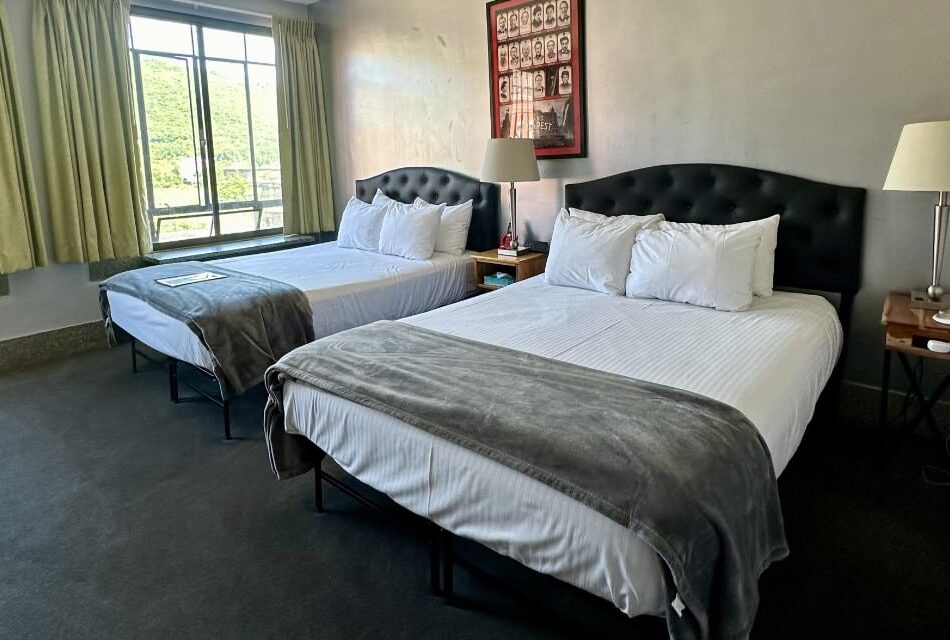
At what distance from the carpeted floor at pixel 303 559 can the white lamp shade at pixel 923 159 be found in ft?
3.92

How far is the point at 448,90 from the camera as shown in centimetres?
437

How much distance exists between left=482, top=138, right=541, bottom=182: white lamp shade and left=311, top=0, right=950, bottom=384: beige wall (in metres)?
0.27

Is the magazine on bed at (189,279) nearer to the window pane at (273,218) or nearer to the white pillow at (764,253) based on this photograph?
the window pane at (273,218)

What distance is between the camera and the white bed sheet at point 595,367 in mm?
1380

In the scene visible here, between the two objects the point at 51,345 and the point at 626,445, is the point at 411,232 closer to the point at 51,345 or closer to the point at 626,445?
the point at 51,345

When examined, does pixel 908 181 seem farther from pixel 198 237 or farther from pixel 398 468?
pixel 198 237

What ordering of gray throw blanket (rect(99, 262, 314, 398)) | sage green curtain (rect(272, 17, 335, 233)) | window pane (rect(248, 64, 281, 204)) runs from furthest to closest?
window pane (rect(248, 64, 281, 204))
sage green curtain (rect(272, 17, 335, 233))
gray throw blanket (rect(99, 262, 314, 398))

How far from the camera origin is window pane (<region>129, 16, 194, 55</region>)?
4.51 m

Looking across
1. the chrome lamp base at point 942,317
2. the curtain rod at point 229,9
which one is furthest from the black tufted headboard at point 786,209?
the curtain rod at point 229,9

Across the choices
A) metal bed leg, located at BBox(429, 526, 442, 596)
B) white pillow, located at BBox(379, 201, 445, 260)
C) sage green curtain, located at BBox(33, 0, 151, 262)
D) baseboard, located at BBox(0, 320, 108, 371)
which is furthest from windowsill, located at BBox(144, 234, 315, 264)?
metal bed leg, located at BBox(429, 526, 442, 596)

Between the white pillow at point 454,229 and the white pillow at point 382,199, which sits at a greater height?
the white pillow at point 382,199

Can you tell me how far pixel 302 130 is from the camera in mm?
5293

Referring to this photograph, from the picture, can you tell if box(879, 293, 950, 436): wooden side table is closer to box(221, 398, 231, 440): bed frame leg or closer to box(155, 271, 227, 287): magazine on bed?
box(221, 398, 231, 440): bed frame leg

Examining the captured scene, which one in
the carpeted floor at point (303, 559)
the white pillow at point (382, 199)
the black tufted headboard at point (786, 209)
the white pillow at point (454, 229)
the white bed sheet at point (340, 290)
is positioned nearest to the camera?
the carpeted floor at point (303, 559)
